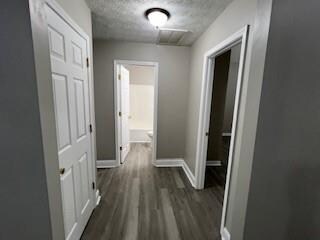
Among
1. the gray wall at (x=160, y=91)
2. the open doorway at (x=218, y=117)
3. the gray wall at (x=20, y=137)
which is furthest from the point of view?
the open doorway at (x=218, y=117)

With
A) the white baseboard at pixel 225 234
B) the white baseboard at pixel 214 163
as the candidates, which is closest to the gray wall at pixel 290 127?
the white baseboard at pixel 225 234

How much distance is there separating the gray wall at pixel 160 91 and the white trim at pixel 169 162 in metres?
0.09

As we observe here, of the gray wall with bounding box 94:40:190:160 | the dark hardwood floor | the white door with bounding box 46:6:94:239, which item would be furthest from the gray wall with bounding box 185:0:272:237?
the white door with bounding box 46:6:94:239

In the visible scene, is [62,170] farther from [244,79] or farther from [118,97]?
[118,97]

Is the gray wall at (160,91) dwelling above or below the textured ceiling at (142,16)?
below

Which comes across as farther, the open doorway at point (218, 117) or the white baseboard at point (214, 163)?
the white baseboard at point (214, 163)

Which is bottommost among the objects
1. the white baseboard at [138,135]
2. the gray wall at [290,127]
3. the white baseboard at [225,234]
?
the white baseboard at [225,234]

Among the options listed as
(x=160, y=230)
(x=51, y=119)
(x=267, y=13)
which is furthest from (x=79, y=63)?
(x=160, y=230)

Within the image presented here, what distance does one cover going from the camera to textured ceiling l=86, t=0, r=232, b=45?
5.24 feet

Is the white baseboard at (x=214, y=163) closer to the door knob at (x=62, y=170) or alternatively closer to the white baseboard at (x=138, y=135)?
the white baseboard at (x=138, y=135)

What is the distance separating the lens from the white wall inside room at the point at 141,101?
463cm

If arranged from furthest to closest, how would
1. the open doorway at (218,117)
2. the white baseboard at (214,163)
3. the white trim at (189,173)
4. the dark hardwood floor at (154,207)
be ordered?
the white baseboard at (214,163), the open doorway at (218,117), the white trim at (189,173), the dark hardwood floor at (154,207)

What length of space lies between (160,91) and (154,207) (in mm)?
1958

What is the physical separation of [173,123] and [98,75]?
5.52 ft
